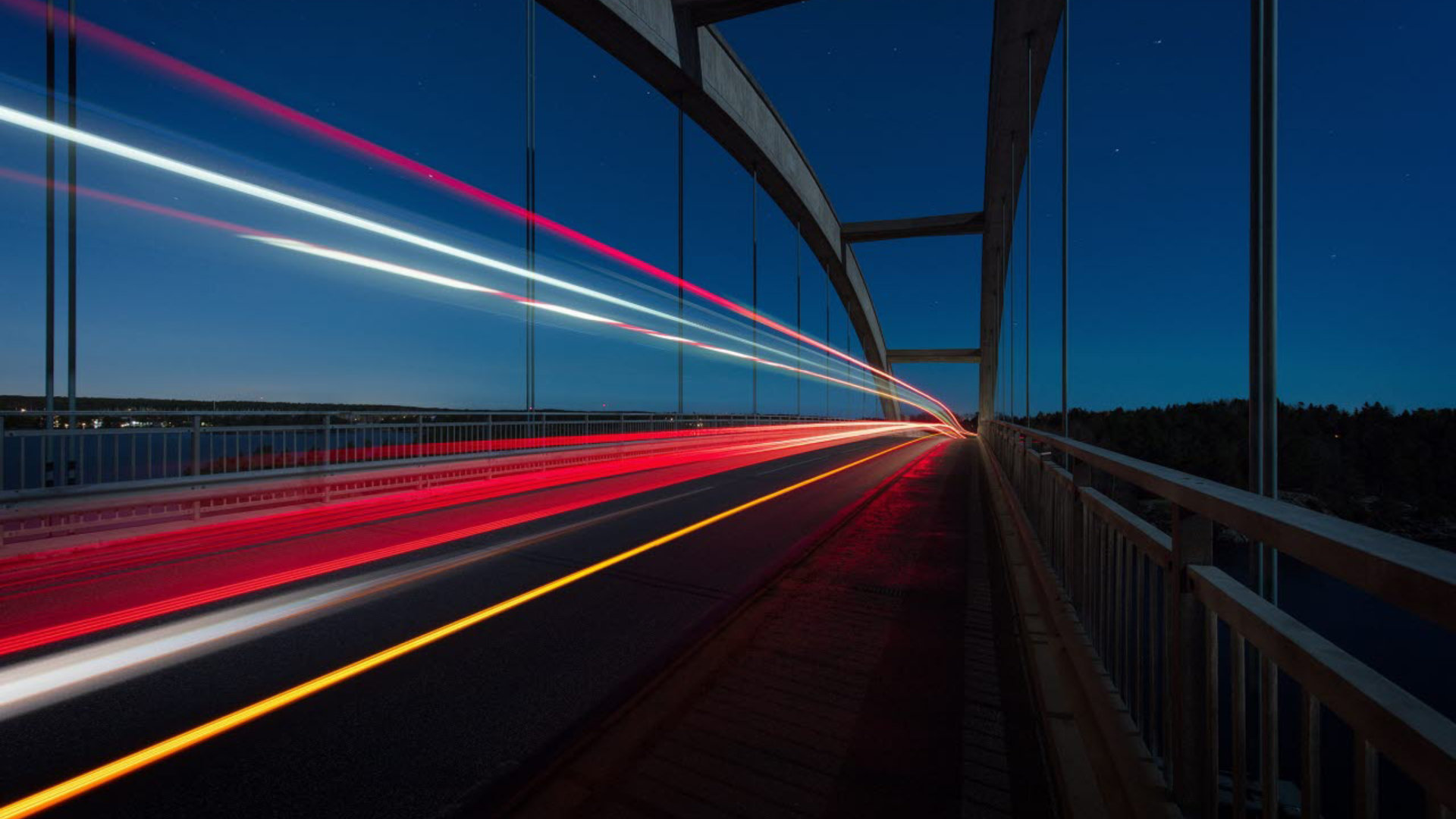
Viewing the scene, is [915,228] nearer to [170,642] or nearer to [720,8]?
[720,8]

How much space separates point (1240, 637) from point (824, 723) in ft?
6.53

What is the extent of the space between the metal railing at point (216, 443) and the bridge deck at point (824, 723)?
780cm

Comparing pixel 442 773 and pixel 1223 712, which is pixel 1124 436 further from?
pixel 442 773

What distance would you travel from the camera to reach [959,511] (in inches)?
395

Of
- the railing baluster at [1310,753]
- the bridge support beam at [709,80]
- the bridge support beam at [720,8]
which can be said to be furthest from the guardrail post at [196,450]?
the bridge support beam at [720,8]

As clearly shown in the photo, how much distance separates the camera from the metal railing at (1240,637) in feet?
3.31

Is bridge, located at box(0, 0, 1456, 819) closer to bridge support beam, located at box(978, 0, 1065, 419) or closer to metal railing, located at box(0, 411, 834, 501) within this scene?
metal railing, located at box(0, 411, 834, 501)

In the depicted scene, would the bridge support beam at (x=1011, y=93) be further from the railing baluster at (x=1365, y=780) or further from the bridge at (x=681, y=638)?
the railing baluster at (x=1365, y=780)

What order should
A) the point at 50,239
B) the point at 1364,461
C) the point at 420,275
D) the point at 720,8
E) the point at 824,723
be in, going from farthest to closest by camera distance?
the point at 720,8
the point at 420,275
the point at 50,239
the point at 1364,461
the point at 824,723

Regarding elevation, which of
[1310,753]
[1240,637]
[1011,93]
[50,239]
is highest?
[1011,93]

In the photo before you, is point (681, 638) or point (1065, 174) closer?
point (681, 638)

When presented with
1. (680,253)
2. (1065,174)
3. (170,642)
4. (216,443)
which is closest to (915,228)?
(680,253)

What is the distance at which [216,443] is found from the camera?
9.62m

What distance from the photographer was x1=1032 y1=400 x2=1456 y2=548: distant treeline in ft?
17.3
